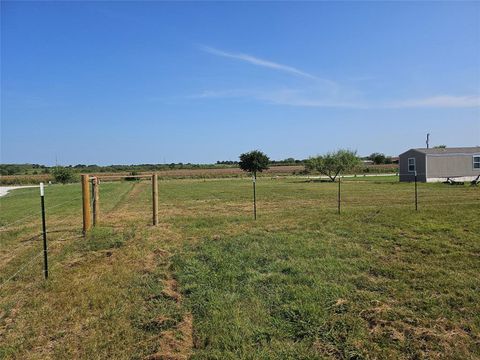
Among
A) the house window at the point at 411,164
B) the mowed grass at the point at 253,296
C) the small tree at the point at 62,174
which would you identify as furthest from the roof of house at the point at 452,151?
the small tree at the point at 62,174

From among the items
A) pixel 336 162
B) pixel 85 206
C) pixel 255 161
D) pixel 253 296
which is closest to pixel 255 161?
pixel 255 161

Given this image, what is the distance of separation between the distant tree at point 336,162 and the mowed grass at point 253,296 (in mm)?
31388

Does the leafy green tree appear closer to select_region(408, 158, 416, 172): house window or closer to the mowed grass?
select_region(408, 158, 416, 172): house window

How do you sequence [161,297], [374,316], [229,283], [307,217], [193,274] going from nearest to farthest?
[374,316]
[161,297]
[229,283]
[193,274]
[307,217]

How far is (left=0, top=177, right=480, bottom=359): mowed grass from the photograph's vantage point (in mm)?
3689

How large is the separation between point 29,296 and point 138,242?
3416 millimetres

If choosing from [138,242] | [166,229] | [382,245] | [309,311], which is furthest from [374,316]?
[166,229]

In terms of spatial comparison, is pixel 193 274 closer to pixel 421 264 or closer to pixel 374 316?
pixel 374 316

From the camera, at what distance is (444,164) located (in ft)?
111

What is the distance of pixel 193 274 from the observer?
596 cm

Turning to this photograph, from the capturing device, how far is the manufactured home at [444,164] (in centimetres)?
3325

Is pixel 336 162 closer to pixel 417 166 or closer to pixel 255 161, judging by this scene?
pixel 417 166

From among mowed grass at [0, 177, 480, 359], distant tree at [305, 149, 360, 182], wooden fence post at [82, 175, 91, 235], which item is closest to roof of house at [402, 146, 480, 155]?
distant tree at [305, 149, 360, 182]

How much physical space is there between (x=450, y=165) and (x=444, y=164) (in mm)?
719
